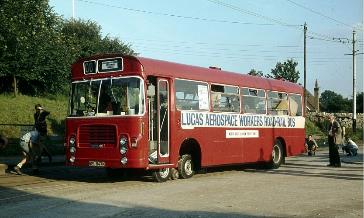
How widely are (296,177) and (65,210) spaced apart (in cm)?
850

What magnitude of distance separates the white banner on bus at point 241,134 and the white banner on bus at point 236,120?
0.52 ft

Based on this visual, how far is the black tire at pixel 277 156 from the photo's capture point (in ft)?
62.9

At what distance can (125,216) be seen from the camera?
29.1 ft

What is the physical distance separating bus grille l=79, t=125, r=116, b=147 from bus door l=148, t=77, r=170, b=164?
96 centimetres

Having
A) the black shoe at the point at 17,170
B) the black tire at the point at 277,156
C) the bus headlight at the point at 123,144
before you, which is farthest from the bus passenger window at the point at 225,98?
the black shoe at the point at 17,170

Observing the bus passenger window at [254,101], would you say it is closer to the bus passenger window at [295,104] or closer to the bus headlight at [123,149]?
the bus passenger window at [295,104]

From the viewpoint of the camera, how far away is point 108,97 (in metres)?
13.6

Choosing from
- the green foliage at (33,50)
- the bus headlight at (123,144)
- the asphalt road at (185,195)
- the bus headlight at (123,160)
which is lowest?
the asphalt road at (185,195)

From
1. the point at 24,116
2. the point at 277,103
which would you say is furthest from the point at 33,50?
the point at 277,103

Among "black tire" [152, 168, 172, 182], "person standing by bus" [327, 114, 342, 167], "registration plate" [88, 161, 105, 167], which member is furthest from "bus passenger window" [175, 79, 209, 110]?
"person standing by bus" [327, 114, 342, 167]

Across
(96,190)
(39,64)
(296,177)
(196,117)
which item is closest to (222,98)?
(196,117)

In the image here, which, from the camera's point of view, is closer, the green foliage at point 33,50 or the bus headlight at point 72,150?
the bus headlight at point 72,150

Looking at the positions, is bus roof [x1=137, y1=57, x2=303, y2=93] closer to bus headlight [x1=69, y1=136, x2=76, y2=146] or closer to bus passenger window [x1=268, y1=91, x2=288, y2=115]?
bus passenger window [x1=268, y1=91, x2=288, y2=115]

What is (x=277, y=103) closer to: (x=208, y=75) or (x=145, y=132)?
(x=208, y=75)
